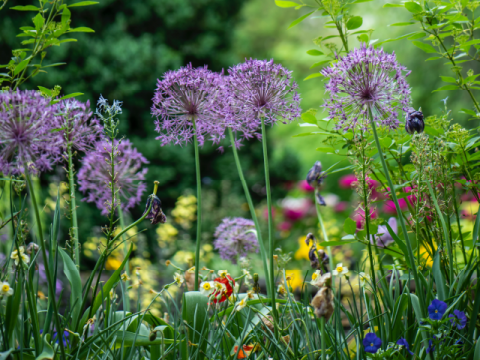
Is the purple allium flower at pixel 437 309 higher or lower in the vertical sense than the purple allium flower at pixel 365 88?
lower

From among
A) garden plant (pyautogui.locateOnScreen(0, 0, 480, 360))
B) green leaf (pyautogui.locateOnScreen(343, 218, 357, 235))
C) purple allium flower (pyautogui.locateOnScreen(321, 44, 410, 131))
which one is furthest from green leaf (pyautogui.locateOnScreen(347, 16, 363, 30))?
green leaf (pyautogui.locateOnScreen(343, 218, 357, 235))

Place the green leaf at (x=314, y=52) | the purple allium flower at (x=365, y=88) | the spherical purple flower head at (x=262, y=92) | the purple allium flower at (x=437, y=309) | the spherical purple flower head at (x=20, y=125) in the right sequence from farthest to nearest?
→ the green leaf at (x=314, y=52) < the spherical purple flower head at (x=262, y=92) < the purple allium flower at (x=365, y=88) < the purple allium flower at (x=437, y=309) < the spherical purple flower head at (x=20, y=125)

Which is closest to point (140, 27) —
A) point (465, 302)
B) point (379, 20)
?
point (465, 302)

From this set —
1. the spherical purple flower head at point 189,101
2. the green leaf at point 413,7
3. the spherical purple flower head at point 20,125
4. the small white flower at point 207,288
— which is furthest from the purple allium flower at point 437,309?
the spherical purple flower head at point 20,125

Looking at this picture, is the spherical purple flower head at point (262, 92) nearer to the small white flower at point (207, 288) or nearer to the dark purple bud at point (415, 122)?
the dark purple bud at point (415, 122)

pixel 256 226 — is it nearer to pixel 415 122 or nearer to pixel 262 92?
pixel 262 92

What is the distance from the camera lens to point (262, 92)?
1.38 metres

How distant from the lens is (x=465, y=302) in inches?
53.6

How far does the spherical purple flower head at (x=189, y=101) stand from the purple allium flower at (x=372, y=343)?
2.78 feet

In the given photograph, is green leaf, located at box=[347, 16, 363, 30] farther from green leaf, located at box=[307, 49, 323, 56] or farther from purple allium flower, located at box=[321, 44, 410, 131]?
purple allium flower, located at box=[321, 44, 410, 131]

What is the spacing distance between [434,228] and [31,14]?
6.36 m

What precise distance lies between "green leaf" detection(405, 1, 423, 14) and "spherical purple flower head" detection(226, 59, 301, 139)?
500 mm

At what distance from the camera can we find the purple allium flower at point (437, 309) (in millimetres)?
1134

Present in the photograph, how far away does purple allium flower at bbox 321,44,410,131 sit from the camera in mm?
1241
